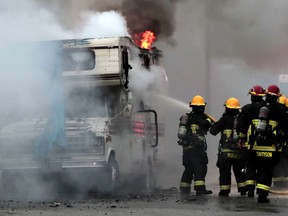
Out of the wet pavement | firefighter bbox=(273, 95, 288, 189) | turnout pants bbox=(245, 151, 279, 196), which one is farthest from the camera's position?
firefighter bbox=(273, 95, 288, 189)

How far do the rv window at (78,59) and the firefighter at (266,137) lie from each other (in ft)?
11.0

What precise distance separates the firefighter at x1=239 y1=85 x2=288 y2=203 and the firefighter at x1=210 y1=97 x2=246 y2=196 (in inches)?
39.3

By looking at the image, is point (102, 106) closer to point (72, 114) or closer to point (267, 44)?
point (72, 114)

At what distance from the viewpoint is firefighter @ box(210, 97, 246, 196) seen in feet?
39.0

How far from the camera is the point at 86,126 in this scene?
12250mm

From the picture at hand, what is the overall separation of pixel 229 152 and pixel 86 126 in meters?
2.39

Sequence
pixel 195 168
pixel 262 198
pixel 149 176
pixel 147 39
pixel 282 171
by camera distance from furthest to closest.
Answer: pixel 147 39
pixel 149 176
pixel 282 171
pixel 195 168
pixel 262 198

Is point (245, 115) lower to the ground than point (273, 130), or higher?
higher

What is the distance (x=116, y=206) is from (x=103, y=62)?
3557 mm

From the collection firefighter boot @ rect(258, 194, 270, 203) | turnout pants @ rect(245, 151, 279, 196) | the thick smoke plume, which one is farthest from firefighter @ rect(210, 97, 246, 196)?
the thick smoke plume

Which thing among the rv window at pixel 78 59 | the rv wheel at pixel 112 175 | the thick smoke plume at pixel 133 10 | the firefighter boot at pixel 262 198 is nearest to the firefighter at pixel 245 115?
the firefighter boot at pixel 262 198

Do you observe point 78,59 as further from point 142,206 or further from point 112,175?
point 142,206

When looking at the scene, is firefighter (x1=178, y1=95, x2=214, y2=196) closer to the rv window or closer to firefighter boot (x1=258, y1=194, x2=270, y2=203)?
firefighter boot (x1=258, y1=194, x2=270, y2=203)

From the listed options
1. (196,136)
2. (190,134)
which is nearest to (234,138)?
(196,136)
